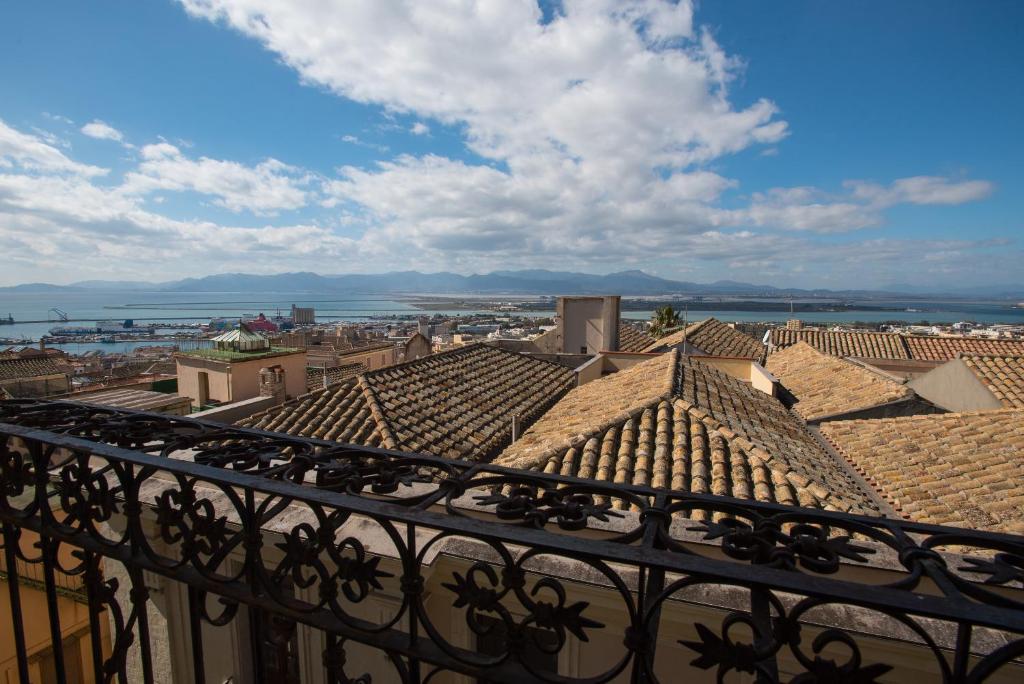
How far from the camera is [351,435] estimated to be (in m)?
7.71

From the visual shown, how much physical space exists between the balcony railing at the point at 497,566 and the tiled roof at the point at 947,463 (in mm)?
5368

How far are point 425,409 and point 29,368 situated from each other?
28754 mm

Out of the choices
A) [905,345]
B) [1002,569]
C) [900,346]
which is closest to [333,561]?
[1002,569]

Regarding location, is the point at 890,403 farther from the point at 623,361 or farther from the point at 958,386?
the point at 623,361

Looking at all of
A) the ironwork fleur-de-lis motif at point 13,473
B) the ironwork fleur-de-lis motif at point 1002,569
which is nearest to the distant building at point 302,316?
the ironwork fleur-de-lis motif at point 13,473

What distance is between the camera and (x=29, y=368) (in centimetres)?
2597

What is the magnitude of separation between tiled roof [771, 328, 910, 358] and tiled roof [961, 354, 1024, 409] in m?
9.31

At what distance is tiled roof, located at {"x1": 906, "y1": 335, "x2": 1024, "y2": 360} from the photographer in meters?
21.2

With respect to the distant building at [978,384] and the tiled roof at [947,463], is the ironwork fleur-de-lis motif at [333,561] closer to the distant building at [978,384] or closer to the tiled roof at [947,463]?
the tiled roof at [947,463]

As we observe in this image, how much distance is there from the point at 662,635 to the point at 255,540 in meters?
1.85

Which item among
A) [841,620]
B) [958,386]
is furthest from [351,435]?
[958,386]

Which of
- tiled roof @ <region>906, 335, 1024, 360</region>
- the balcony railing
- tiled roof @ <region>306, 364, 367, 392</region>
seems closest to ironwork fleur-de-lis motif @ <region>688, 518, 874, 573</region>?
the balcony railing

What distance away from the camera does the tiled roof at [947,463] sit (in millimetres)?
6003

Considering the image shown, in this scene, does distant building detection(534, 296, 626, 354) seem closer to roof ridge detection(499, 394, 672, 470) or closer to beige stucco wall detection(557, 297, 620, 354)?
beige stucco wall detection(557, 297, 620, 354)
